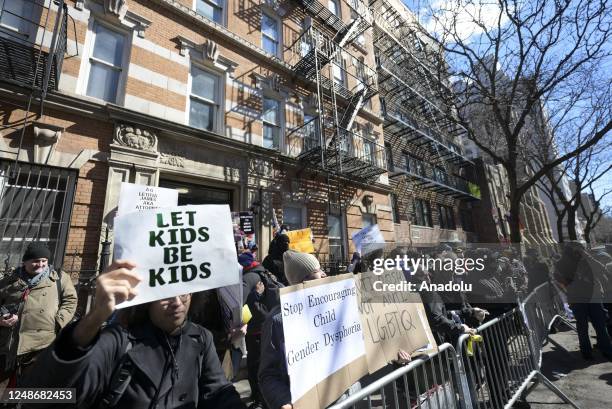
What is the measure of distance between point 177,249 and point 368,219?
37.2ft

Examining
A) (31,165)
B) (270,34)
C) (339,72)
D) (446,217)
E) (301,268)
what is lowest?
(301,268)

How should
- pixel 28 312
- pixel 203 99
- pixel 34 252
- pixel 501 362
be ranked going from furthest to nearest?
1. pixel 203 99
2. pixel 501 362
3. pixel 34 252
4. pixel 28 312

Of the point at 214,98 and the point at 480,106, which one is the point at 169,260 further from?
the point at 480,106

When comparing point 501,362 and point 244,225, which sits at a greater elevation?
point 244,225

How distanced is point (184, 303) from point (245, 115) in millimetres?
8135

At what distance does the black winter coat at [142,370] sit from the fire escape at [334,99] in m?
8.35

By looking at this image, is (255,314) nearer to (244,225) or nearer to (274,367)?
(274,367)

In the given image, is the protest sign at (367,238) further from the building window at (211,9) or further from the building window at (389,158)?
the building window at (389,158)

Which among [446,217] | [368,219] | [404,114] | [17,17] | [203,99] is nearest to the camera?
[17,17]

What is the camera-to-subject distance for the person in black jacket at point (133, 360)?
1.25 metres

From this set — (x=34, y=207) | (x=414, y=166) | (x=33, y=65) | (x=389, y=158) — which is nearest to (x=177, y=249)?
(x=34, y=207)

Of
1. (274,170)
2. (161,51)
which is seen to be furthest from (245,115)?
(161,51)

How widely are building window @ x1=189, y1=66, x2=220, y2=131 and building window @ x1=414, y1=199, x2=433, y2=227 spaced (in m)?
14.0

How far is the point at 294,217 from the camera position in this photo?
10.0 metres
